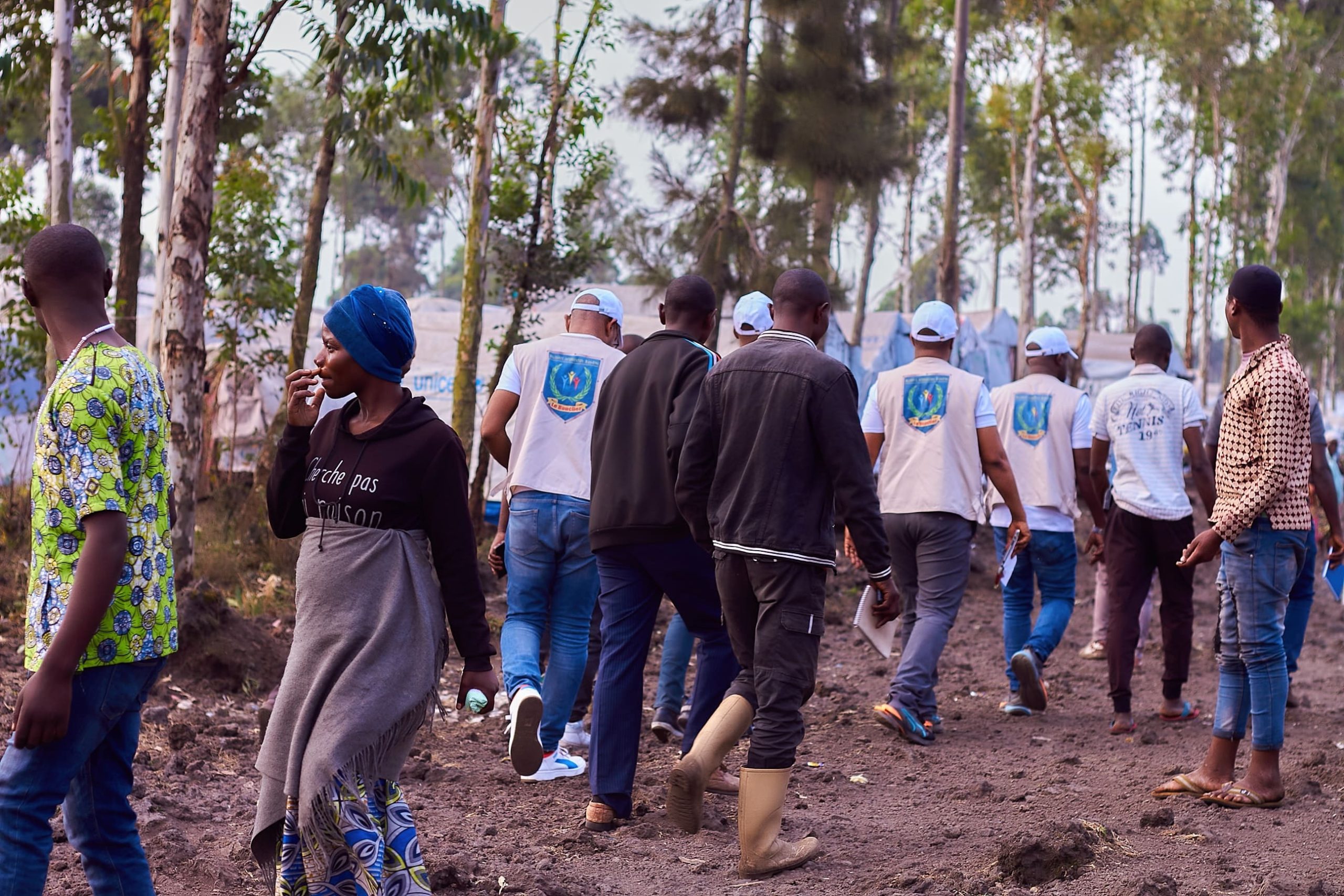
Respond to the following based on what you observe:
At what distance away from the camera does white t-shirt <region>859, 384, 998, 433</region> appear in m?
6.46

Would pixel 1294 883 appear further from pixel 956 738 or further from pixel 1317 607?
pixel 1317 607

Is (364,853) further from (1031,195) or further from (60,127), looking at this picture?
(1031,195)

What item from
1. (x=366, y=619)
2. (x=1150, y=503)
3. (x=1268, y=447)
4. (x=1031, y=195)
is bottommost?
(x=366, y=619)

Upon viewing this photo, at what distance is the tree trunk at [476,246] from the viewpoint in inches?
431

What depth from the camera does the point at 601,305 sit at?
571 centimetres

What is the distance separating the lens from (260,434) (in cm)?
1383

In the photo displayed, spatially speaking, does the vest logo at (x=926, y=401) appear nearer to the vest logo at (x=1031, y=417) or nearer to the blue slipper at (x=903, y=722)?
the vest logo at (x=1031, y=417)

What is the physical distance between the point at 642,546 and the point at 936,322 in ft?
7.73

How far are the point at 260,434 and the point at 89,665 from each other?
449 inches

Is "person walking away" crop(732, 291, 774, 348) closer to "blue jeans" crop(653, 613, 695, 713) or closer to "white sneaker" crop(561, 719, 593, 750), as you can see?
"blue jeans" crop(653, 613, 695, 713)

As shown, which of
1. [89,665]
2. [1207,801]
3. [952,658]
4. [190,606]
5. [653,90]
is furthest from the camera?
[653,90]

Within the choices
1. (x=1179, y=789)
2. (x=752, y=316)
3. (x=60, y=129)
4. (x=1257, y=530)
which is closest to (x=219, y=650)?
(x=752, y=316)

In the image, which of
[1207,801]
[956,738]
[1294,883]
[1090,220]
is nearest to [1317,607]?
[956,738]

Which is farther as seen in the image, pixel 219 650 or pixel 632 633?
pixel 219 650
